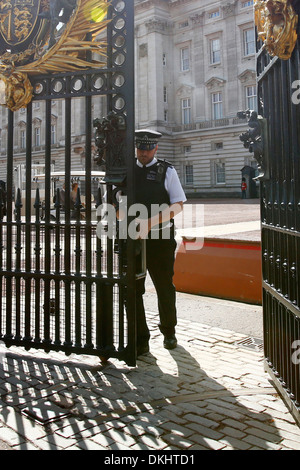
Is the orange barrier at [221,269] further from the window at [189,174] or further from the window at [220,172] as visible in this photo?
the window at [189,174]

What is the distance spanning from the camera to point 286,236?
335cm

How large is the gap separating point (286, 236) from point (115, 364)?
6.47 ft

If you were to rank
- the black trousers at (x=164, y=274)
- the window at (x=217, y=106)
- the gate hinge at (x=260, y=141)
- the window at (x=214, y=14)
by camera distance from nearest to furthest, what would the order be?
the gate hinge at (x=260, y=141)
the black trousers at (x=164, y=274)
the window at (x=214, y=14)
the window at (x=217, y=106)

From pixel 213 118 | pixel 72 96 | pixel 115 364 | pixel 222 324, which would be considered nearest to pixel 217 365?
pixel 115 364

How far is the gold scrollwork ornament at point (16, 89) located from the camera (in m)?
4.48

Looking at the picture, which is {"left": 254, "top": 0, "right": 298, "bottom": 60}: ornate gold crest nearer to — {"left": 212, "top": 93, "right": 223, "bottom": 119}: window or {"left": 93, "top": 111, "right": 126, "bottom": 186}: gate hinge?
{"left": 93, "top": 111, "right": 126, "bottom": 186}: gate hinge

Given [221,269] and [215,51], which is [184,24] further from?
[221,269]

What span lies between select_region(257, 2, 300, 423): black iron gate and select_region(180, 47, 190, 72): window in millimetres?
45112

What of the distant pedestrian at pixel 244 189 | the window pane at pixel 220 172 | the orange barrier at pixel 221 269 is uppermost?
the window pane at pixel 220 172

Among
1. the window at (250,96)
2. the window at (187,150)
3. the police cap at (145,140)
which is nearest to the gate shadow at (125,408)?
the police cap at (145,140)

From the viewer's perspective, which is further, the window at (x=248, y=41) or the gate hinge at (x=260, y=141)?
the window at (x=248, y=41)

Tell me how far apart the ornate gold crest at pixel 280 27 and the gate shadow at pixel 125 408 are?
241 centimetres

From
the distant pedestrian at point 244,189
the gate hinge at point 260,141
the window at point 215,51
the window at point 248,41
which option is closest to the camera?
the gate hinge at point 260,141
